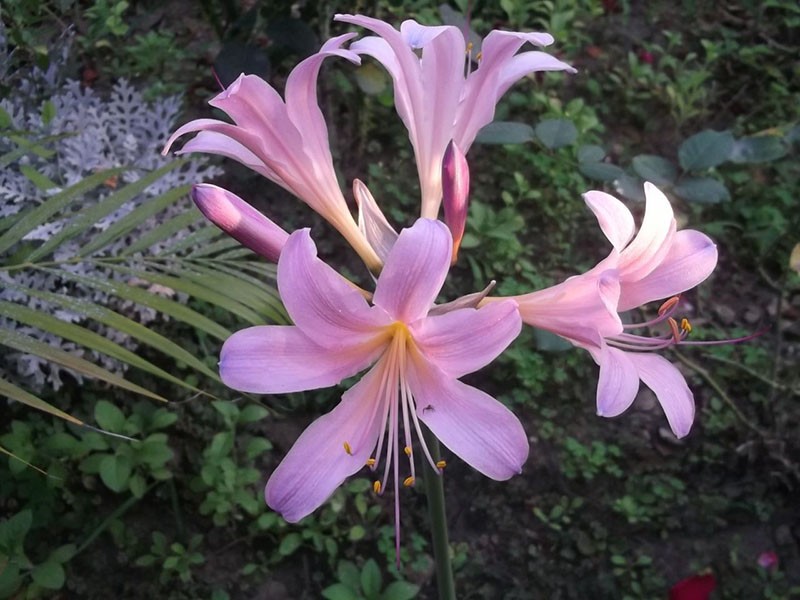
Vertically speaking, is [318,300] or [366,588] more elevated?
[318,300]

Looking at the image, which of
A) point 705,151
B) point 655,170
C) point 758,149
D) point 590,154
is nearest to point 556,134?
point 590,154

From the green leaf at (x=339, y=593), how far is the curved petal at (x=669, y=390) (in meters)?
1.19

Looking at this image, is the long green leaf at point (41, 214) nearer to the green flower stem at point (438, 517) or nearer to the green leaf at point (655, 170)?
the green flower stem at point (438, 517)

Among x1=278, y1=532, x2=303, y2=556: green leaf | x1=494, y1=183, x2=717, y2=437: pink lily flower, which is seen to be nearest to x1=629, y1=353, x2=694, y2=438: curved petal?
x1=494, y1=183, x2=717, y2=437: pink lily flower

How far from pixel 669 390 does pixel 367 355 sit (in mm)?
→ 387

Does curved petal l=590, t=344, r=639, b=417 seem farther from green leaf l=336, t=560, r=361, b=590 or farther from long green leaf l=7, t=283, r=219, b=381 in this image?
green leaf l=336, t=560, r=361, b=590

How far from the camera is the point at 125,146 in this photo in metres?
2.33

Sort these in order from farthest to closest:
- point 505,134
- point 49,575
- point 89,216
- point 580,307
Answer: point 505,134
point 49,575
point 89,216
point 580,307

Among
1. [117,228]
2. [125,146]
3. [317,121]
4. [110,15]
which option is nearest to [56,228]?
[125,146]

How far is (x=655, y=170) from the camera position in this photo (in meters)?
1.89

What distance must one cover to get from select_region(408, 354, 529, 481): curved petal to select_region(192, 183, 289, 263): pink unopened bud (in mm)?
273

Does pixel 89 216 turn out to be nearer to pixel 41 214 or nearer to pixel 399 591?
Result: pixel 41 214

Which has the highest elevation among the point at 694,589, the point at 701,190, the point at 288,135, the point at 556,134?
the point at 288,135

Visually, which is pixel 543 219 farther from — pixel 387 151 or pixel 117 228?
pixel 117 228
